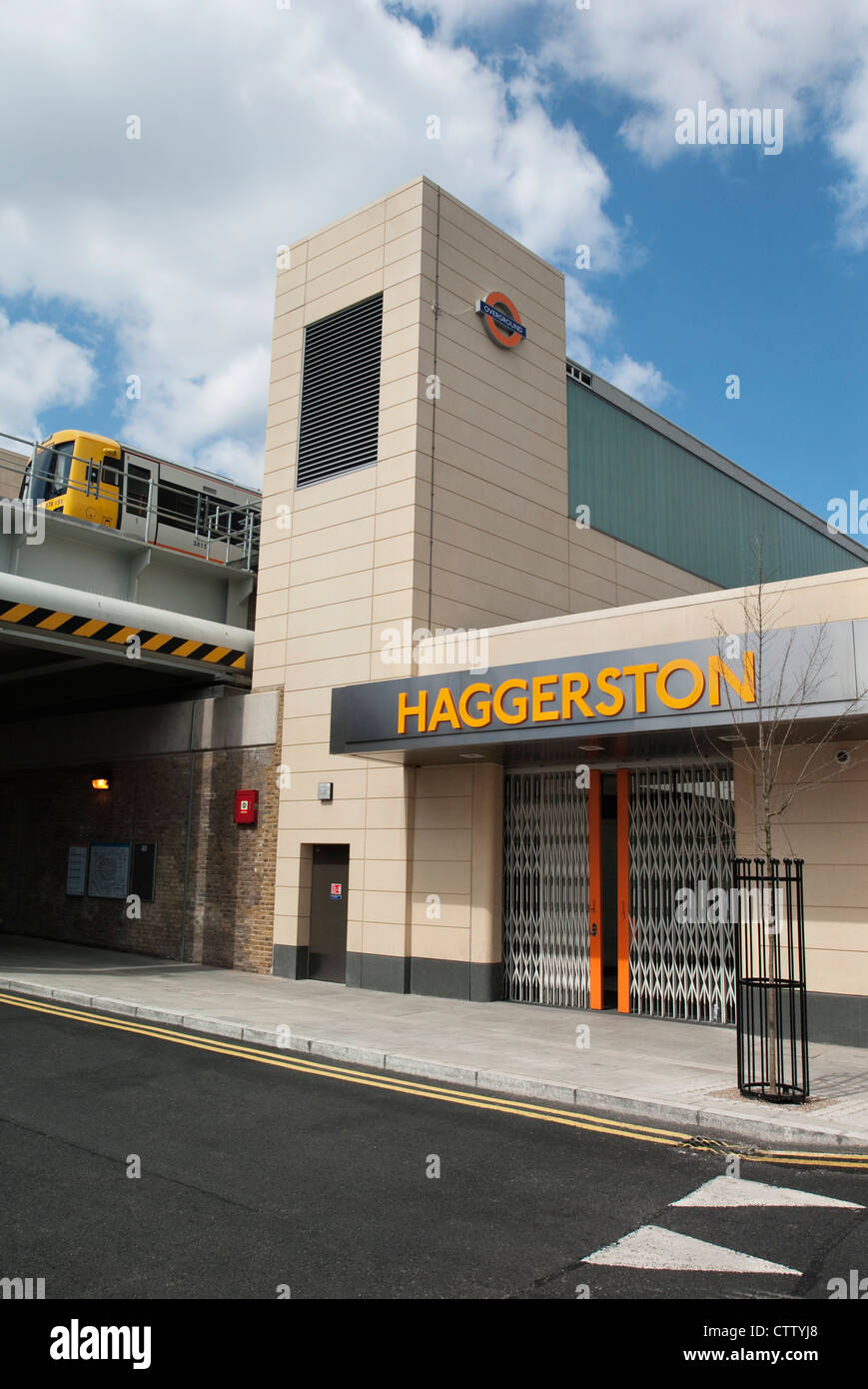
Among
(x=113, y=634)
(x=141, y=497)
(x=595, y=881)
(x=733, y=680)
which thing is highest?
(x=141, y=497)

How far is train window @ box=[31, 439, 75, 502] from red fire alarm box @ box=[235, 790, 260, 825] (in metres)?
7.03

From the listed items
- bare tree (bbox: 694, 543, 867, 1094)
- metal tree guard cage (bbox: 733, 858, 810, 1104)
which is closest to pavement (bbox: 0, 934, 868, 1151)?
metal tree guard cage (bbox: 733, 858, 810, 1104)

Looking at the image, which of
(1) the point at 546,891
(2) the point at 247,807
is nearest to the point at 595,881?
(1) the point at 546,891

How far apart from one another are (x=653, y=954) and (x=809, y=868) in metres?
2.68

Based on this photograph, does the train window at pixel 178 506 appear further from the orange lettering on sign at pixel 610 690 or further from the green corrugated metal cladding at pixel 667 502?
the orange lettering on sign at pixel 610 690

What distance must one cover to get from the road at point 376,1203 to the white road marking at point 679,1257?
0.01 meters

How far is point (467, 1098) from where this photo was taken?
29.1ft

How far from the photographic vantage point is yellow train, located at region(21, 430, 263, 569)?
61.9 ft

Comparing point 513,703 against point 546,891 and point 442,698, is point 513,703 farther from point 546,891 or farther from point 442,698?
point 546,891

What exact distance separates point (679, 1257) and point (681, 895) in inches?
330

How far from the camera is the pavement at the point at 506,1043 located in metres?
8.15

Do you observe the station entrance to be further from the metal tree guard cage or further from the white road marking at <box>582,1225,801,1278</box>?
the white road marking at <box>582,1225,801,1278</box>
